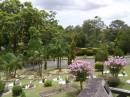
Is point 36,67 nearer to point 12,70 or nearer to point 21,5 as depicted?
point 12,70

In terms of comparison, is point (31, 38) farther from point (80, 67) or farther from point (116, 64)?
point (80, 67)

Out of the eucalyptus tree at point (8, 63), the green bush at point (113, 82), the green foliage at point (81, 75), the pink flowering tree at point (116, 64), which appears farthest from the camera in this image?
the eucalyptus tree at point (8, 63)

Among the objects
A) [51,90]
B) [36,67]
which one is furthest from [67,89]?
[36,67]

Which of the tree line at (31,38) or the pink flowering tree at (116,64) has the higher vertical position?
the tree line at (31,38)

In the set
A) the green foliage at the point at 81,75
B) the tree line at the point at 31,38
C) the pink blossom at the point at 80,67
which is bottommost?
the green foliage at the point at 81,75

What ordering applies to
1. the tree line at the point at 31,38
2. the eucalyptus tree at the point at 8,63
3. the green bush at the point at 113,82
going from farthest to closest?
the tree line at the point at 31,38, the eucalyptus tree at the point at 8,63, the green bush at the point at 113,82

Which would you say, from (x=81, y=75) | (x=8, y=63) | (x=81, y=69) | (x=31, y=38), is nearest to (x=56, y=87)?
(x=81, y=75)

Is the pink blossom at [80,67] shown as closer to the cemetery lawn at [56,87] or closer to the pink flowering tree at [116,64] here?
the cemetery lawn at [56,87]

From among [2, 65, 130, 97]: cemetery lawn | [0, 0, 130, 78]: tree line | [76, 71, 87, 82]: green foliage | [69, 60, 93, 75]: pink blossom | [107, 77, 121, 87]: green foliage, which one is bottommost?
[2, 65, 130, 97]: cemetery lawn

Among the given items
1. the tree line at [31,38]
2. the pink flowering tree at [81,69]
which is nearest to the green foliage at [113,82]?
the pink flowering tree at [81,69]

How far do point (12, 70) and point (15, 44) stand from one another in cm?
1089

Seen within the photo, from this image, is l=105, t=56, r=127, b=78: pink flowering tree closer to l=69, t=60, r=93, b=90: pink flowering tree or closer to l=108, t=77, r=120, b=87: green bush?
l=108, t=77, r=120, b=87: green bush

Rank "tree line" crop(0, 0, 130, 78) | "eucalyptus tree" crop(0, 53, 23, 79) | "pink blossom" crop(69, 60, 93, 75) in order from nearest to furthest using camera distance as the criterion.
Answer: "pink blossom" crop(69, 60, 93, 75) < "eucalyptus tree" crop(0, 53, 23, 79) < "tree line" crop(0, 0, 130, 78)

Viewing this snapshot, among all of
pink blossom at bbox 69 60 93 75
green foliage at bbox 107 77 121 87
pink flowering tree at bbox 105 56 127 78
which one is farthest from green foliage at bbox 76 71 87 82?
pink flowering tree at bbox 105 56 127 78
